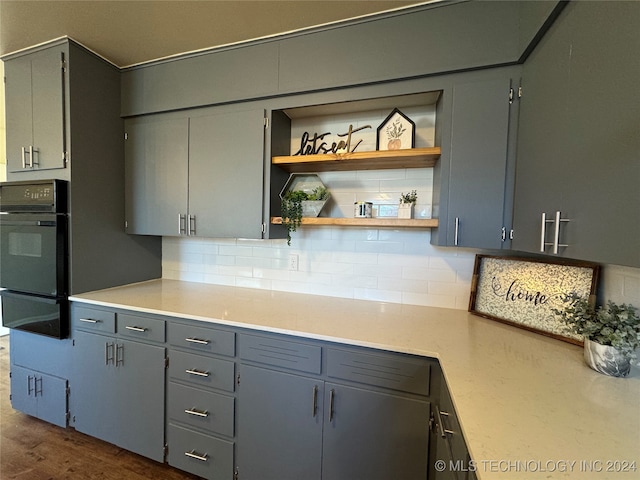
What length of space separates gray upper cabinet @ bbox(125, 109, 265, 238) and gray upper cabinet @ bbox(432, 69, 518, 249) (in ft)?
3.63

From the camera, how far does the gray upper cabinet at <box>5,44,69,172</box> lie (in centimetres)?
181

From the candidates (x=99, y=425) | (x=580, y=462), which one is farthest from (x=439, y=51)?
(x=99, y=425)

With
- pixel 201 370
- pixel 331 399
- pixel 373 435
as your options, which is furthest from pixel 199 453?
pixel 373 435

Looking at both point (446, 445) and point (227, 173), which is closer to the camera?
point (446, 445)

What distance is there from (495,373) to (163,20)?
2.36m

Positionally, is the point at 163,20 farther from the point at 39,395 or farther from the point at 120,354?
the point at 39,395

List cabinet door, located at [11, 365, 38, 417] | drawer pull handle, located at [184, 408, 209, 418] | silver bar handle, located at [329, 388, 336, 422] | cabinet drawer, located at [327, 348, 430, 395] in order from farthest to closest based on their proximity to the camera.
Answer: cabinet door, located at [11, 365, 38, 417]
drawer pull handle, located at [184, 408, 209, 418]
silver bar handle, located at [329, 388, 336, 422]
cabinet drawer, located at [327, 348, 430, 395]

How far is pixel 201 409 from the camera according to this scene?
5.16ft

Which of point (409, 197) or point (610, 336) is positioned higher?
point (409, 197)

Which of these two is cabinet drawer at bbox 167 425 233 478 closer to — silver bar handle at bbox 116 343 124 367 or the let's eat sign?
silver bar handle at bbox 116 343 124 367

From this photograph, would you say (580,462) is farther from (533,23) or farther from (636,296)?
(533,23)

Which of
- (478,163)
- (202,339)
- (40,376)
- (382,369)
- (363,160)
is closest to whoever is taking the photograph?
(382,369)

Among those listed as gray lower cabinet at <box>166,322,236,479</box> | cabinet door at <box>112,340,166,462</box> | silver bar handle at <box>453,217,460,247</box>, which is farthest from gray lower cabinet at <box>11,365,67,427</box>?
silver bar handle at <box>453,217,460,247</box>

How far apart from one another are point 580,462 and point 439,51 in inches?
64.6
